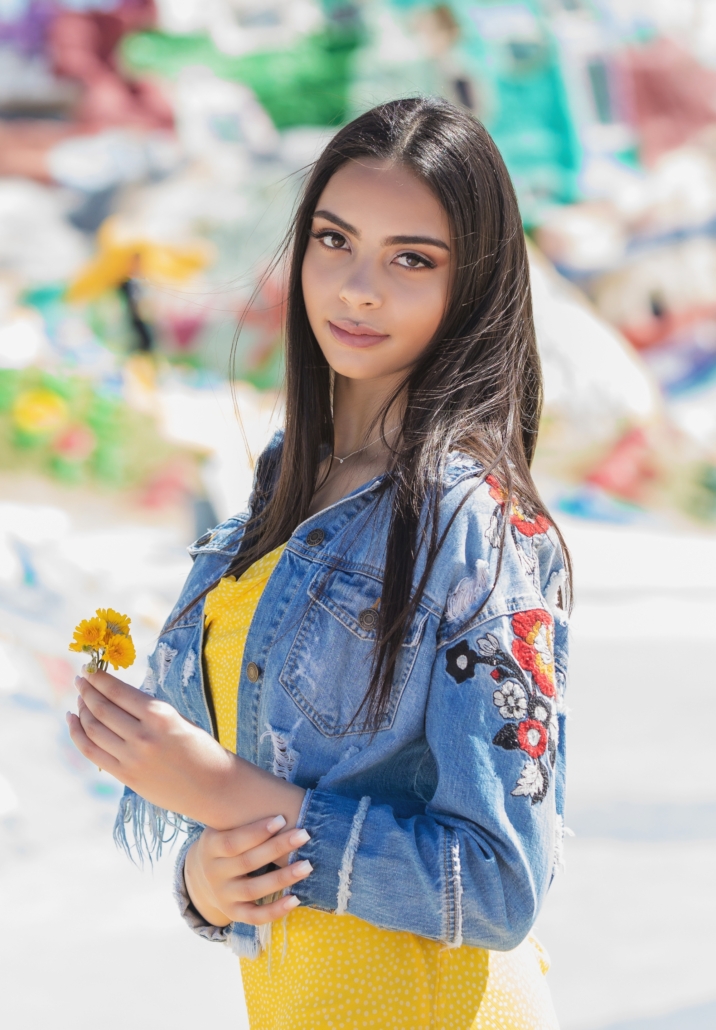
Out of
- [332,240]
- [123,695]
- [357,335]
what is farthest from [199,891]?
[332,240]

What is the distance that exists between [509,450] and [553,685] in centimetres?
25

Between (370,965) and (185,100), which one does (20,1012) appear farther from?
(185,100)

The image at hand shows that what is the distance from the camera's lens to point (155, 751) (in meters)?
0.89

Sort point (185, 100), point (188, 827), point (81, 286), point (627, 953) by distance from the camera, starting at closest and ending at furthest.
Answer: point (188, 827) < point (627, 953) < point (81, 286) < point (185, 100)

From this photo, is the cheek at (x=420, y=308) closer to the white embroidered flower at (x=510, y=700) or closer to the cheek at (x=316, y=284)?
the cheek at (x=316, y=284)

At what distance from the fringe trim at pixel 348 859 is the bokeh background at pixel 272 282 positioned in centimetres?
261

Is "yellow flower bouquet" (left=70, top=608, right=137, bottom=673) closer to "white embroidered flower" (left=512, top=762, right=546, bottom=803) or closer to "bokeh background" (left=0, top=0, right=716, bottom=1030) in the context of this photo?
"white embroidered flower" (left=512, top=762, right=546, bottom=803)

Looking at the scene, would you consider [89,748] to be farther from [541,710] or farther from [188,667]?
[541,710]

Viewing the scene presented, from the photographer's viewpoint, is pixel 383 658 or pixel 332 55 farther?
pixel 332 55

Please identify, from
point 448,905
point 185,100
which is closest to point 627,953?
point 448,905

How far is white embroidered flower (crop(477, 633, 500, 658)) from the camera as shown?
0.90m

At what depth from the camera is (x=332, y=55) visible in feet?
27.6

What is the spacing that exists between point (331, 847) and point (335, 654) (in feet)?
0.56

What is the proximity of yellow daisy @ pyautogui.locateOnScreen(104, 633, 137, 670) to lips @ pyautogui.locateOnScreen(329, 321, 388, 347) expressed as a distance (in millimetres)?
396
